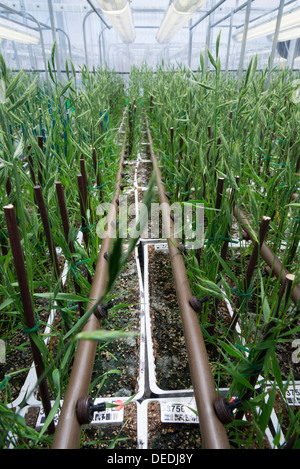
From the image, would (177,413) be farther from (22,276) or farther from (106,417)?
(22,276)

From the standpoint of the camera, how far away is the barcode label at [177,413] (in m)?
0.56

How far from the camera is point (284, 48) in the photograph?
521cm

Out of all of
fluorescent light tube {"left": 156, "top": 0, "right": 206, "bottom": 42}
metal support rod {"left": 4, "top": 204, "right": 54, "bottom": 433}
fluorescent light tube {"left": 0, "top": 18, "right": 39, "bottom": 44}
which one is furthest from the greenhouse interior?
fluorescent light tube {"left": 156, "top": 0, "right": 206, "bottom": 42}

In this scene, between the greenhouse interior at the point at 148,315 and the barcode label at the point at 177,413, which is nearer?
the greenhouse interior at the point at 148,315

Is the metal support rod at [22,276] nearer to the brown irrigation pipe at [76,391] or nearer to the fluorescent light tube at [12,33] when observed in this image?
the brown irrigation pipe at [76,391]

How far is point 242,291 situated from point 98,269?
357 mm

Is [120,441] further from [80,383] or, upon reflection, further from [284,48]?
[284,48]

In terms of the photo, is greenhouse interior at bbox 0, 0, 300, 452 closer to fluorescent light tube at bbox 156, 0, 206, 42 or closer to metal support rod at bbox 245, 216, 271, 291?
metal support rod at bbox 245, 216, 271, 291

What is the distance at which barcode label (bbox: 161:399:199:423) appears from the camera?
559 millimetres

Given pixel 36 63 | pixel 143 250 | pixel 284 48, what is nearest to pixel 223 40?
pixel 284 48

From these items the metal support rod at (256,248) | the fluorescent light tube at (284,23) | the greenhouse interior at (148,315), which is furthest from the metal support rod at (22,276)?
the fluorescent light tube at (284,23)

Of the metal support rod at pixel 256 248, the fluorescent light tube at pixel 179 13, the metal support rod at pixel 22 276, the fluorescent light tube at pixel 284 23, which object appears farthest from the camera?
the fluorescent light tube at pixel 179 13

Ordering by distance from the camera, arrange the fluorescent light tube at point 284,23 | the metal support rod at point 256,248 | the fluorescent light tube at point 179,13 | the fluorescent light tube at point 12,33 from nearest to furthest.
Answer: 1. the metal support rod at point 256,248
2. the fluorescent light tube at point 12,33
3. the fluorescent light tube at point 284,23
4. the fluorescent light tube at point 179,13

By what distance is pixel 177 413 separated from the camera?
569mm
